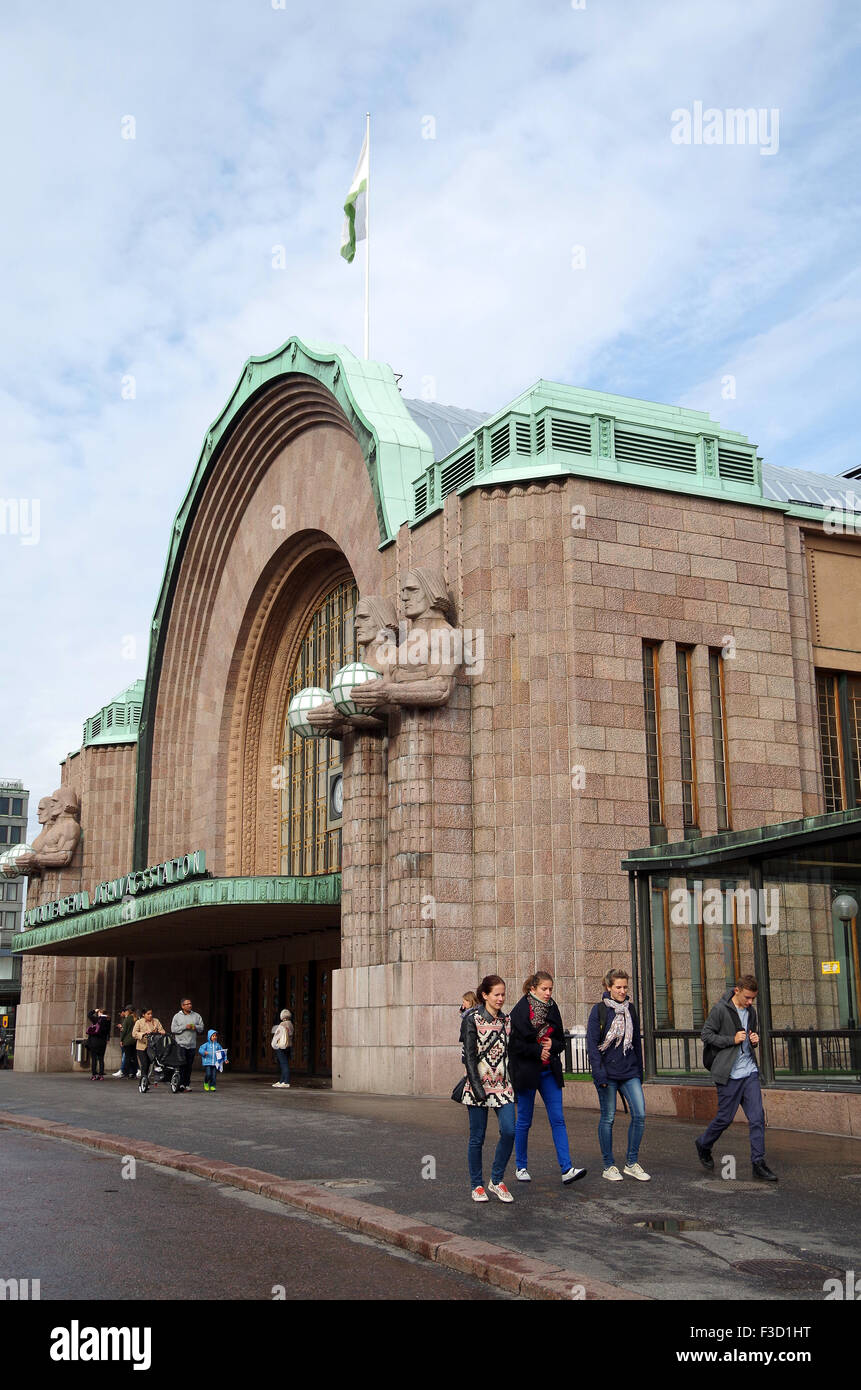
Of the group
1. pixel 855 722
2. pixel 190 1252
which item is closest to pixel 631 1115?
pixel 190 1252

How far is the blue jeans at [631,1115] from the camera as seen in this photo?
11406 millimetres

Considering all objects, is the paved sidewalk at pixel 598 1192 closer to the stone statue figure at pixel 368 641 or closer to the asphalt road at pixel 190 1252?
the asphalt road at pixel 190 1252

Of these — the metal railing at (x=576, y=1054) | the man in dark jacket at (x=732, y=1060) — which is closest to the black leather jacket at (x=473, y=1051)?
the man in dark jacket at (x=732, y=1060)

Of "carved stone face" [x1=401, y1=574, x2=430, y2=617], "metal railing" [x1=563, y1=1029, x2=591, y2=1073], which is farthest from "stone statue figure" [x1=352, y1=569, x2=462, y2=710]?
"metal railing" [x1=563, y1=1029, x2=591, y2=1073]

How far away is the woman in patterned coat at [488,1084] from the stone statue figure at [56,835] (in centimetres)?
3821

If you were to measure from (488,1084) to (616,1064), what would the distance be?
156 centimetres

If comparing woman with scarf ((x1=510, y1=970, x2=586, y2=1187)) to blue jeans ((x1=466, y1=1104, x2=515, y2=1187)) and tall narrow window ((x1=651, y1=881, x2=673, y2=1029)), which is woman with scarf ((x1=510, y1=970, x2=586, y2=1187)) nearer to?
blue jeans ((x1=466, y1=1104, x2=515, y2=1187))

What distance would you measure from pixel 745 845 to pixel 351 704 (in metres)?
10.8

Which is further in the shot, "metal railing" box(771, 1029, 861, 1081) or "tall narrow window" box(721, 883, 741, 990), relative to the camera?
"tall narrow window" box(721, 883, 741, 990)

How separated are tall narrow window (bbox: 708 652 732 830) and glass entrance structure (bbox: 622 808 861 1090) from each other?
642 cm

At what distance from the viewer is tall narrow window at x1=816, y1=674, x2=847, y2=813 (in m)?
28.3
